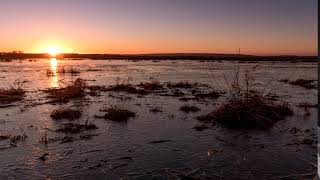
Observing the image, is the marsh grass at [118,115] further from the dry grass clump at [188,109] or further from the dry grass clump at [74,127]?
the dry grass clump at [188,109]

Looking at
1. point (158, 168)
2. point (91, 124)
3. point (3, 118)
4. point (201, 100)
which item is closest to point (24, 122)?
point (3, 118)

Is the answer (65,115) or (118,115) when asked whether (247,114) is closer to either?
(118,115)

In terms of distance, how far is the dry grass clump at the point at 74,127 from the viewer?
13.7 m

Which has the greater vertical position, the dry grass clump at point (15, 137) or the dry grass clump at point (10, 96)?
the dry grass clump at point (10, 96)

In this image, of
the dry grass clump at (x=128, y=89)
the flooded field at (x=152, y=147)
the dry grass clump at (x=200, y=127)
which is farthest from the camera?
the dry grass clump at (x=128, y=89)

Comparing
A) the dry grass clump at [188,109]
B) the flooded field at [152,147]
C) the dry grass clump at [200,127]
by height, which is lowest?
the flooded field at [152,147]

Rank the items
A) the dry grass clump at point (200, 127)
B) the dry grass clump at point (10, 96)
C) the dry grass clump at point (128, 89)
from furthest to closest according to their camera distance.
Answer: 1. the dry grass clump at point (128, 89)
2. the dry grass clump at point (10, 96)
3. the dry grass clump at point (200, 127)

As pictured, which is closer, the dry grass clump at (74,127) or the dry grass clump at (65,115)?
the dry grass clump at (74,127)

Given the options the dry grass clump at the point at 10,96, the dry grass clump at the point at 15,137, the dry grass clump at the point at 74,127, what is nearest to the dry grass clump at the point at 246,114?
the dry grass clump at the point at 74,127

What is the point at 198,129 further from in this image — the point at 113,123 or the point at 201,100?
the point at 201,100

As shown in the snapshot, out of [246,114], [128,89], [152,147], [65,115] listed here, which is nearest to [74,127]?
[65,115]

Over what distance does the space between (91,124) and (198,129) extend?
13.5 ft

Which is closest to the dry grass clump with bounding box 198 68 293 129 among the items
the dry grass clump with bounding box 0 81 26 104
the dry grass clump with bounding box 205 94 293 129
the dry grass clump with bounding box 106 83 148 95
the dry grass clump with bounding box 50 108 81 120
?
the dry grass clump with bounding box 205 94 293 129

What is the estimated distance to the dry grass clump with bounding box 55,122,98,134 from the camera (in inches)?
541
